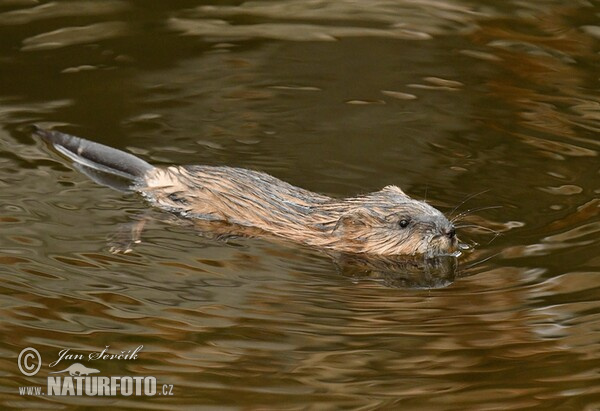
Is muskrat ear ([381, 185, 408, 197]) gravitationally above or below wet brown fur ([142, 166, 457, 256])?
above

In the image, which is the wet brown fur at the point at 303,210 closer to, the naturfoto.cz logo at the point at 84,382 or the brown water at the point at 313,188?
the brown water at the point at 313,188

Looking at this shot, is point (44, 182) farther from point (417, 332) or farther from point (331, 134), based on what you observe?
point (417, 332)

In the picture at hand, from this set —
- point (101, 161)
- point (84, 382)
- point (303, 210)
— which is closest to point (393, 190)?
point (303, 210)

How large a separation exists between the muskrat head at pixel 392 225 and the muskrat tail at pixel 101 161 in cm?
145

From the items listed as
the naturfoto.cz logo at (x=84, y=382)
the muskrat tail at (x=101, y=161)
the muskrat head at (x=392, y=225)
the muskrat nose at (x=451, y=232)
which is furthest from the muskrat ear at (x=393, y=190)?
the naturfoto.cz logo at (x=84, y=382)

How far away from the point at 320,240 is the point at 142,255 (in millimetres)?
1145

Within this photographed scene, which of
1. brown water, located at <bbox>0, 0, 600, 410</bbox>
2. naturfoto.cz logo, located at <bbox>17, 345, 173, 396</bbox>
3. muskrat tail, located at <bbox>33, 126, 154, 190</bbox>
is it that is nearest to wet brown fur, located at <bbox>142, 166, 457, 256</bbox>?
muskrat tail, located at <bbox>33, 126, 154, 190</bbox>

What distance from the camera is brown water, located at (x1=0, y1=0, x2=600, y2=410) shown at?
16.7 feet

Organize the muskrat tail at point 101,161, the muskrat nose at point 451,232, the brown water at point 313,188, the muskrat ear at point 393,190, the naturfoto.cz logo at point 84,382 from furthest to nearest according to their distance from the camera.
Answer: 1. the muskrat tail at point 101,161
2. the muskrat ear at point 393,190
3. the muskrat nose at point 451,232
4. the brown water at point 313,188
5. the naturfoto.cz logo at point 84,382

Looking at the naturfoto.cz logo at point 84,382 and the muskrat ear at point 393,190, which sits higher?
the muskrat ear at point 393,190

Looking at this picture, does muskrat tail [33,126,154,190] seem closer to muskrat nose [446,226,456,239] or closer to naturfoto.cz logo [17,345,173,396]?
muskrat nose [446,226,456,239]

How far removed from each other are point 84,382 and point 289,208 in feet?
7.71

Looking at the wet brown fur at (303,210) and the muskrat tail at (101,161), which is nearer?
the wet brown fur at (303,210)

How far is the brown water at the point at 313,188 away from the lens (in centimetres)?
509
